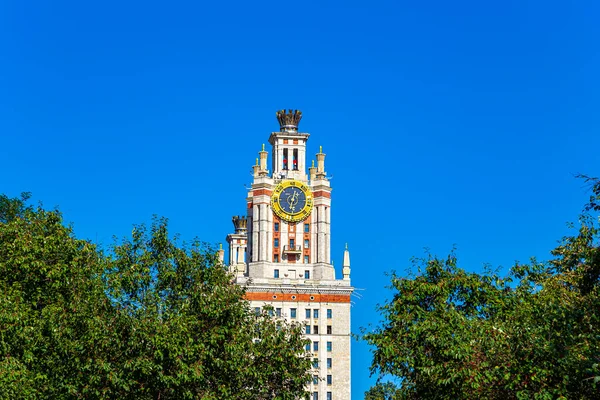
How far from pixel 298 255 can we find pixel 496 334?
13226 centimetres

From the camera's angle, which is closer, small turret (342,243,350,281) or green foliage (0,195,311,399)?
green foliage (0,195,311,399)

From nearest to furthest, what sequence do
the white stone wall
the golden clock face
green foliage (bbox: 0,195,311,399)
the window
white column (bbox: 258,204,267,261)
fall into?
1. green foliage (bbox: 0,195,311,399)
2. the white stone wall
3. white column (bbox: 258,204,267,261)
4. the golden clock face
5. the window

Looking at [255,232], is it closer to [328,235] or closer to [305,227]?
[305,227]

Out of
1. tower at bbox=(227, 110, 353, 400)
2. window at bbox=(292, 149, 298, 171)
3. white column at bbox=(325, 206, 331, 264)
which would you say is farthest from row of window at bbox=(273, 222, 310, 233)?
window at bbox=(292, 149, 298, 171)

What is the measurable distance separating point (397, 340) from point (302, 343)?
5.70 m

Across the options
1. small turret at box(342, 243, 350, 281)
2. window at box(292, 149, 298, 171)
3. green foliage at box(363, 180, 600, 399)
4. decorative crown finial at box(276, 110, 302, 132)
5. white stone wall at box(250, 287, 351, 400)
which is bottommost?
green foliage at box(363, 180, 600, 399)

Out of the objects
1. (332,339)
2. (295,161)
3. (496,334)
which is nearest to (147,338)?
(496,334)

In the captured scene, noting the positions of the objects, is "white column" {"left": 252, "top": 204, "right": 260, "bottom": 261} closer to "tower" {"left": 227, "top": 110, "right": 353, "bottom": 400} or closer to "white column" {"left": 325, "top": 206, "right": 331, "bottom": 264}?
"tower" {"left": 227, "top": 110, "right": 353, "bottom": 400}

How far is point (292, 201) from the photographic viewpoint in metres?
191

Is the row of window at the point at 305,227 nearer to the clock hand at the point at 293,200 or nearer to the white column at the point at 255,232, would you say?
the white column at the point at 255,232

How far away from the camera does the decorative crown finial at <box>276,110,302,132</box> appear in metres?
196

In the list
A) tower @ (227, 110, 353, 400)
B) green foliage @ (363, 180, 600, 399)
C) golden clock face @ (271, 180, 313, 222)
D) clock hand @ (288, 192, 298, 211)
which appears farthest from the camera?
clock hand @ (288, 192, 298, 211)

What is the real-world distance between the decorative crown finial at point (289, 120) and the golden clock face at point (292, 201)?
453 inches

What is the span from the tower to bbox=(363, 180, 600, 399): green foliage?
325 ft
